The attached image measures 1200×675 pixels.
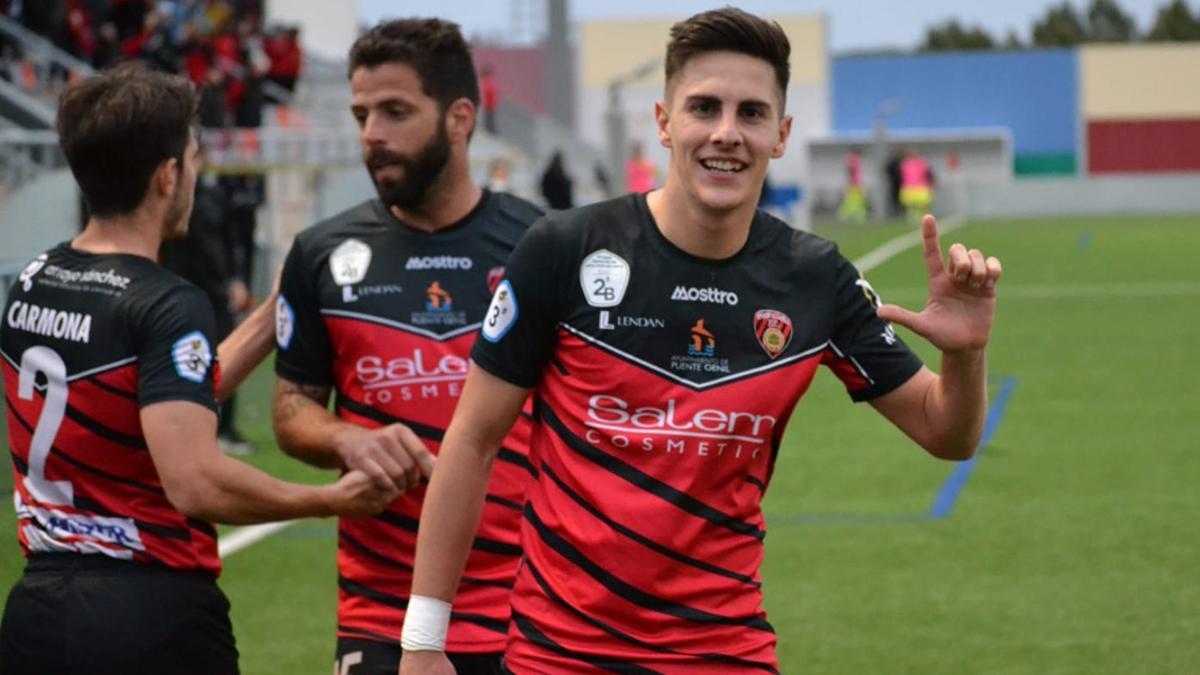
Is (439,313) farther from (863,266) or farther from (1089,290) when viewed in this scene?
(863,266)

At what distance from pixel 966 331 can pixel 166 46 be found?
23910 millimetres

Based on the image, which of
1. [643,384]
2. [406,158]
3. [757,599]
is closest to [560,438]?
[643,384]

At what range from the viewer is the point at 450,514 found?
422 centimetres

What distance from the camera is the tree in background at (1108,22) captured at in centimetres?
13875

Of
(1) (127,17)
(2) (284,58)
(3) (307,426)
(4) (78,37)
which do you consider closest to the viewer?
(3) (307,426)

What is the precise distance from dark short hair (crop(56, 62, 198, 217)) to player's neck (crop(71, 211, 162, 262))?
0.02 m

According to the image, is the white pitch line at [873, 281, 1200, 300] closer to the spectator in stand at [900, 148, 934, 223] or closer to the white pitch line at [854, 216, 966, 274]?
the white pitch line at [854, 216, 966, 274]

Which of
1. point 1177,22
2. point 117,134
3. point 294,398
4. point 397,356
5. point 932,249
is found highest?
point 1177,22

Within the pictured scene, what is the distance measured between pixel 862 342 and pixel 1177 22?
421ft

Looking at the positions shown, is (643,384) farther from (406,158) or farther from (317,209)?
(317,209)

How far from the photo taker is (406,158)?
557cm

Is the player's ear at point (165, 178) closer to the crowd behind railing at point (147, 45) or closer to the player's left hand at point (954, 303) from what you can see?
the player's left hand at point (954, 303)

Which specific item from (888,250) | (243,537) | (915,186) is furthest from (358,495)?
(915,186)

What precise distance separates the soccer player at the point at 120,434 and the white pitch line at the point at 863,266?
760mm
